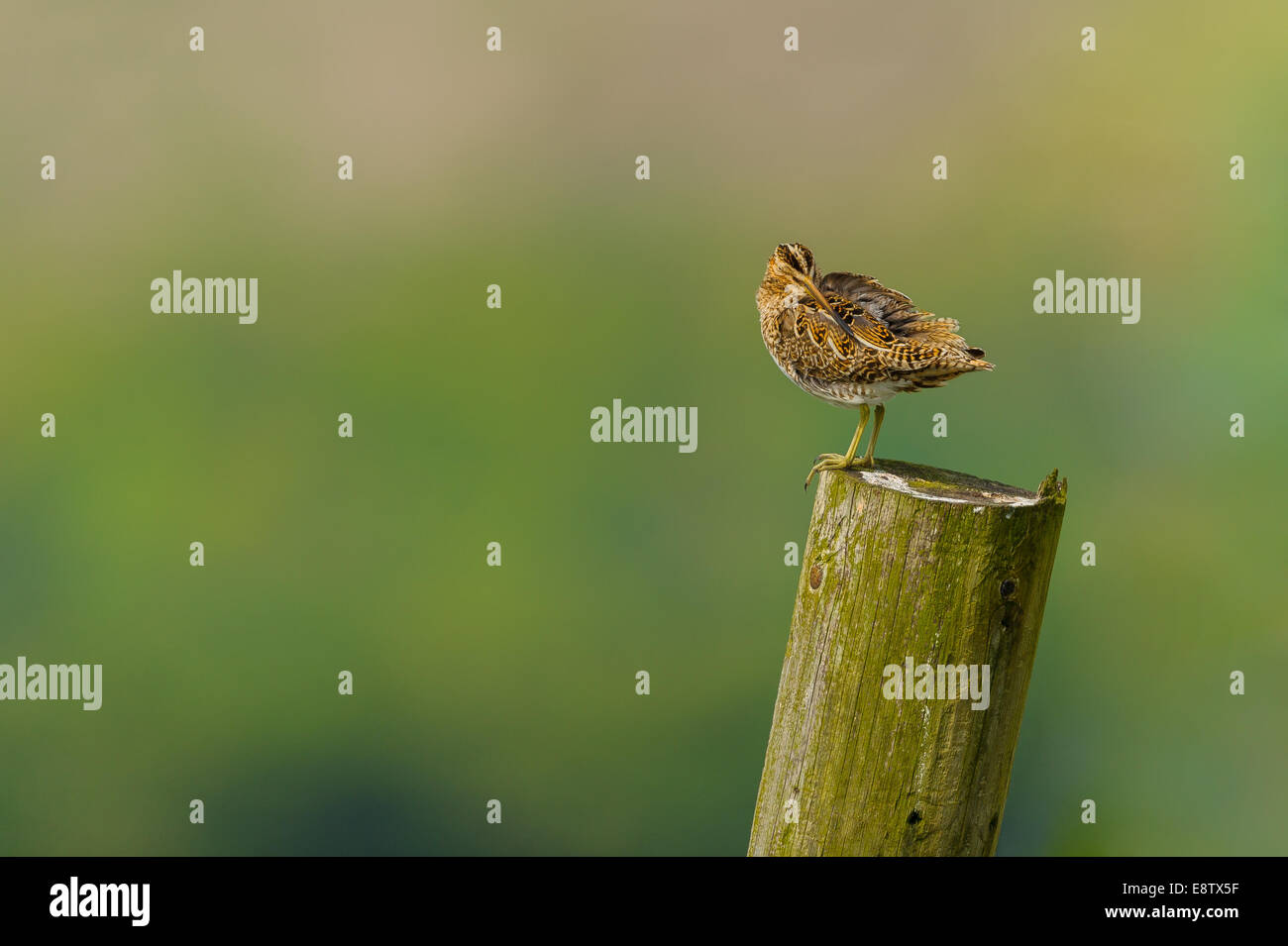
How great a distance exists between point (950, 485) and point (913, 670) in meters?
0.86

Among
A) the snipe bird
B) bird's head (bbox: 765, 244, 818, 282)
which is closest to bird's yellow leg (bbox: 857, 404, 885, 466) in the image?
the snipe bird

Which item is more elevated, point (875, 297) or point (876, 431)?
point (875, 297)

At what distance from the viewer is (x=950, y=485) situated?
423cm

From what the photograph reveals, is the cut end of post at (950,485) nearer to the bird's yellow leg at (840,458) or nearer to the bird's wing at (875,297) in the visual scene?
the bird's yellow leg at (840,458)

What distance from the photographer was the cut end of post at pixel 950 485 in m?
3.80

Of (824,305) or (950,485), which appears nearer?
(950,485)

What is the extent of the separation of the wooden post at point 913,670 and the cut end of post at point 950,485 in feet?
0.05

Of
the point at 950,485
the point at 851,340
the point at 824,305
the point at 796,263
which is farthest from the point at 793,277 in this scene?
the point at 950,485

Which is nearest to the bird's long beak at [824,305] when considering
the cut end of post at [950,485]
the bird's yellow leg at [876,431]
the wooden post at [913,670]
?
the bird's yellow leg at [876,431]

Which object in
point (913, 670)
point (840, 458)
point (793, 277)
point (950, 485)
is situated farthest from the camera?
point (793, 277)

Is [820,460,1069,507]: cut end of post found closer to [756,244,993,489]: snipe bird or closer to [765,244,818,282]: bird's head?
[756,244,993,489]: snipe bird

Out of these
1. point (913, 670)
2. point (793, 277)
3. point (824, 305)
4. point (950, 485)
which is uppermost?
point (793, 277)

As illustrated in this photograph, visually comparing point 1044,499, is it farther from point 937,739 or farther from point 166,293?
point 166,293

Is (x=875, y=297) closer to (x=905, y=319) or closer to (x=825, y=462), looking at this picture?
(x=905, y=319)
